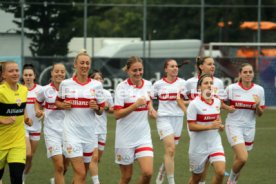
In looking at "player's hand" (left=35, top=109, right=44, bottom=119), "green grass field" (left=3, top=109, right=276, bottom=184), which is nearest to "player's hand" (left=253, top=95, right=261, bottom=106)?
"green grass field" (left=3, top=109, right=276, bottom=184)

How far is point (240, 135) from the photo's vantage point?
1330 cm

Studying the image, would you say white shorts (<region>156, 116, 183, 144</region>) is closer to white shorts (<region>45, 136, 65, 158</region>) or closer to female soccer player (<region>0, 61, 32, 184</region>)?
white shorts (<region>45, 136, 65, 158</region>)

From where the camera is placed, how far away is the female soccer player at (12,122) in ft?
35.4

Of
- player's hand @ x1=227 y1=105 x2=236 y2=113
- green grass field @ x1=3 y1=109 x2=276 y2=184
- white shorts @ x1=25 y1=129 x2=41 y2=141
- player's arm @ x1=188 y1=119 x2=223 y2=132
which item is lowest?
green grass field @ x1=3 y1=109 x2=276 y2=184

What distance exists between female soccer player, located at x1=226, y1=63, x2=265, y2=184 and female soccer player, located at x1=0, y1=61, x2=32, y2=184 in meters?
3.84

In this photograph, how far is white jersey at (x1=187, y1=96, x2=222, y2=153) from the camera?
11312mm

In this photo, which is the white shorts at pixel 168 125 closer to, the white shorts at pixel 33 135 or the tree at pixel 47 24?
the white shorts at pixel 33 135

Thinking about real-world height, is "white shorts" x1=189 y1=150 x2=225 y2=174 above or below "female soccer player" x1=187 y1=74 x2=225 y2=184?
below

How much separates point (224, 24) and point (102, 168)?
2005cm

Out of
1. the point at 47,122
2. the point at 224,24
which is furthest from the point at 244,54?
the point at 47,122

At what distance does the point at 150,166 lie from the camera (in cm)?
1100

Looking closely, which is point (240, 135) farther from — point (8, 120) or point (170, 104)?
point (8, 120)

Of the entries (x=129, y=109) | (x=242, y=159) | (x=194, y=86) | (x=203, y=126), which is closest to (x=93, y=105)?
(x=129, y=109)

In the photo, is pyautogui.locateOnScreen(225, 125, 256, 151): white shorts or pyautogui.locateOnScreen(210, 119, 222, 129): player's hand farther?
pyautogui.locateOnScreen(225, 125, 256, 151): white shorts
